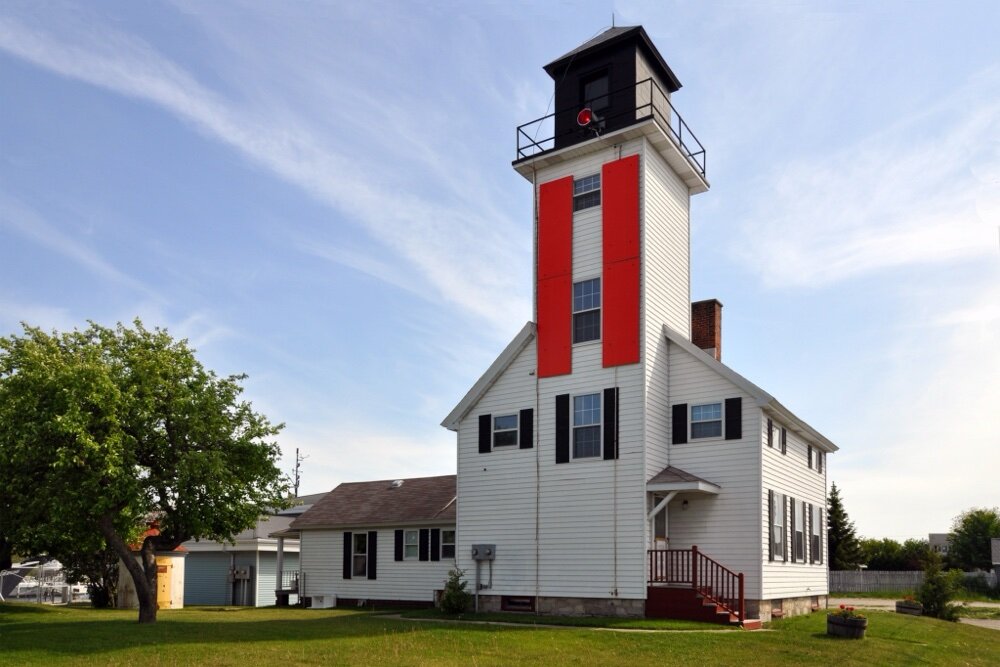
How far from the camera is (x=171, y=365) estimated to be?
70.1ft

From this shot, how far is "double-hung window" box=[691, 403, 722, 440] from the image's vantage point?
23.3 m

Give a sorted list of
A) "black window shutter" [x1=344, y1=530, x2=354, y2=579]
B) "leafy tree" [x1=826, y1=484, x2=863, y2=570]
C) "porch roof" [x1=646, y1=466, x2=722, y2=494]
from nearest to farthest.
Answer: "porch roof" [x1=646, y1=466, x2=722, y2=494] → "black window shutter" [x1=344, y1=530, x2=354, y2=579] → "leafy tree" [x1=826, y1=484, x2=863, y2=570]

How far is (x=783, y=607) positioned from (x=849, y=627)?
4.85m

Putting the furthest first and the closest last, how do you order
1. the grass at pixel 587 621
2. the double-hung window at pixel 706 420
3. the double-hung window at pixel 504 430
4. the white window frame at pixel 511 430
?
the double-hung window at pixel 504 430 → the white window frame at pixel 511 430 → the double-hung window at pixel 706 420 → the grass at pixel 587 621

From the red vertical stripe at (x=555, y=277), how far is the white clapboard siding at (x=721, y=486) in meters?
3.18

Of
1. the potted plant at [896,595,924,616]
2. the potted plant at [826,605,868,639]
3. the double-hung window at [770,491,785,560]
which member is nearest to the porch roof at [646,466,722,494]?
the double-hung window at [770,491,785,560]

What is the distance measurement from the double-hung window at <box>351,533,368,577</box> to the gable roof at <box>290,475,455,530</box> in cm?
54

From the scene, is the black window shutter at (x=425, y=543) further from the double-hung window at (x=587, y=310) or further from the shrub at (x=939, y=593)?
the shrub at (x=939, y=593)

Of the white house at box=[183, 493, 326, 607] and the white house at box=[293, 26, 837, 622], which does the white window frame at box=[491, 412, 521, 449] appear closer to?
the white house at box=[293, 26, 837, 622]

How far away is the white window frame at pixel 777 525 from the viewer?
23.1m

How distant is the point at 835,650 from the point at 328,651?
30.9 ft

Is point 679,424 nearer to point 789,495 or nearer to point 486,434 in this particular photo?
point 789,495

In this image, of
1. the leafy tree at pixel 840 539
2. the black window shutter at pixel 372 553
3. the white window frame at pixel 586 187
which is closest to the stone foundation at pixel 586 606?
the black window shutter at pixel 372 553

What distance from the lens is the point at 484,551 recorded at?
24625 mm
